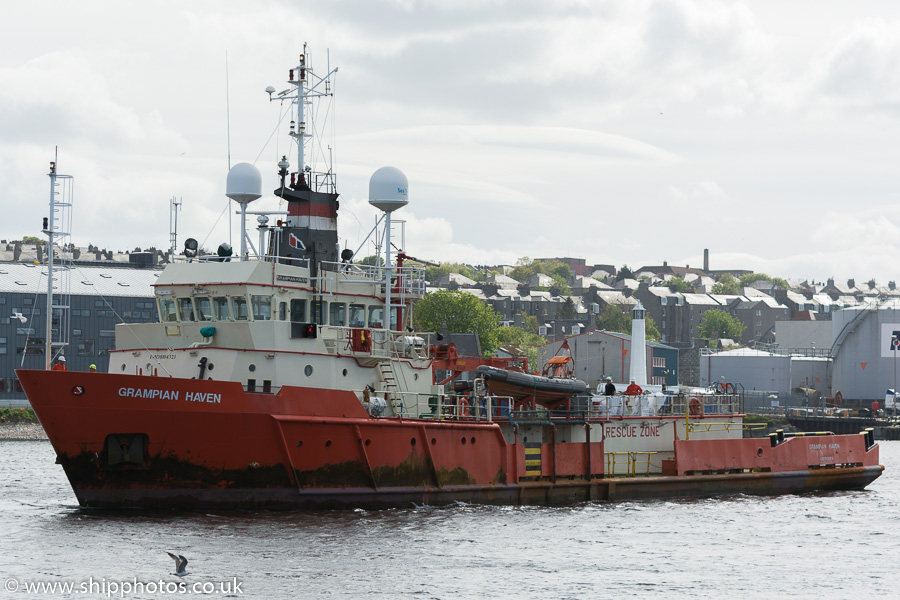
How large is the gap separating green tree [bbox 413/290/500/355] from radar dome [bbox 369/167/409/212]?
66383 mm

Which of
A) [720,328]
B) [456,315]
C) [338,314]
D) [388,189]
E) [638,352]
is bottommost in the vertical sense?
[338,314]

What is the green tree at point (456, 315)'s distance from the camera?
3853 inches

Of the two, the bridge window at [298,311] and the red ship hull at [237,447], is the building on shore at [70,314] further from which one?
the red ship hull at [237,447]

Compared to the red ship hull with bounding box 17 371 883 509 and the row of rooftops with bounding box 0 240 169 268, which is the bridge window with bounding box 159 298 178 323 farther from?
the row of rooftops with bounding box 0 240 169 268

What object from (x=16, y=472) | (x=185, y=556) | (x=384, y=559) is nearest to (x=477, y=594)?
(x=384, y=559)

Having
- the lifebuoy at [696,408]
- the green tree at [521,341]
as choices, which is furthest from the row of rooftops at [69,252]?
the lifebuoy at [696,408]

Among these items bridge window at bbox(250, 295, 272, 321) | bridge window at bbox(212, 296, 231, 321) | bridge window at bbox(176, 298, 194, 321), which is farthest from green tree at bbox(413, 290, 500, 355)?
bridge window at bbox(250, 295, 272, 321)

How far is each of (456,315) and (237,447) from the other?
A: 72.9m

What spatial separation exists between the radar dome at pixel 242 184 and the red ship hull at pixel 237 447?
7155mm

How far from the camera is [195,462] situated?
86.6 ft

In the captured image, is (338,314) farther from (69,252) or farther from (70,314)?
(69,252)

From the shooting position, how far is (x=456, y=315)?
99000 millimetres

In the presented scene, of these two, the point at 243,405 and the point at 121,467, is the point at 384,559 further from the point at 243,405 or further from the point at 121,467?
the point at 121,467

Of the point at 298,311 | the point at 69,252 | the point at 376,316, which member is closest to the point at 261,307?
the point at 298,311
